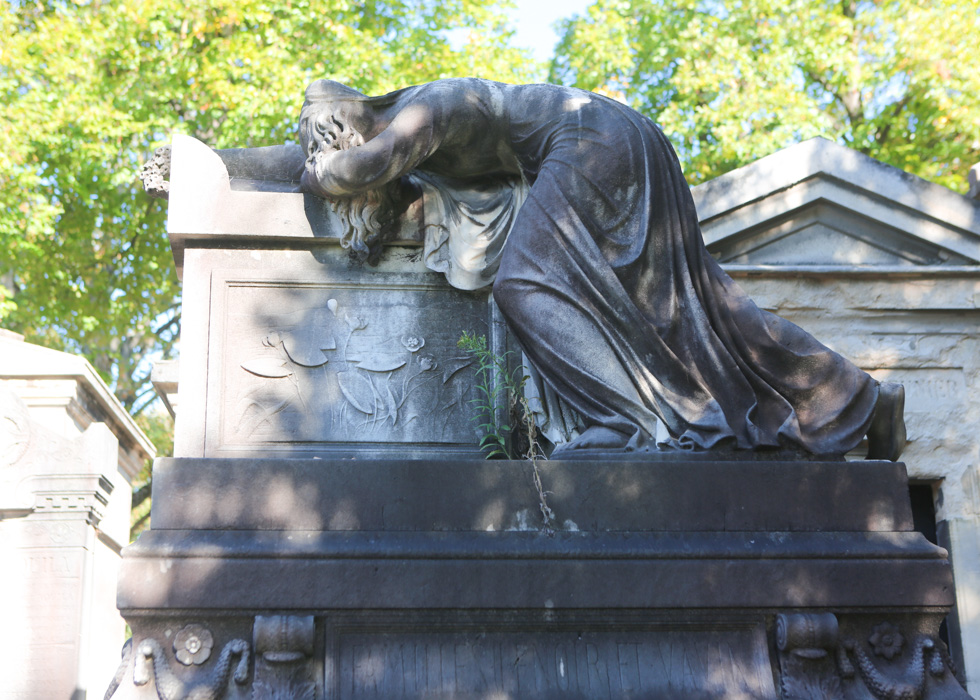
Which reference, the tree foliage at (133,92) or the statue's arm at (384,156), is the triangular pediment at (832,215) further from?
the tree foliage at (133,92)

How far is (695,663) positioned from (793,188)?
5772 millimetres

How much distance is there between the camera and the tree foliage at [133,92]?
1412 cm

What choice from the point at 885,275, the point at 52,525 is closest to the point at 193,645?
the point at 52,525

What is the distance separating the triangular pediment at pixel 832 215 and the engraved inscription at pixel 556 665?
5.28 metres

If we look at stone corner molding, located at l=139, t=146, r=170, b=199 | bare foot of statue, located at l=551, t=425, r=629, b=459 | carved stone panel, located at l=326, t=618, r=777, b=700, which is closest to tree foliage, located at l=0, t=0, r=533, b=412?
stone corner molding, located at l=139, t=146, r=170, b=199

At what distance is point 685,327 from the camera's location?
4.49 metres

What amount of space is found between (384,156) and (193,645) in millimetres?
2085

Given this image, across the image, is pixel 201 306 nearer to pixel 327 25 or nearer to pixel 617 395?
pixel 617 395

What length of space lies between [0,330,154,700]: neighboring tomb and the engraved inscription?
608 cm

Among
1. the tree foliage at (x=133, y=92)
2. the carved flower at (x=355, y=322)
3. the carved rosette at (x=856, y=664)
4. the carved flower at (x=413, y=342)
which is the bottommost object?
the carved rosette at (x=856, y=664)

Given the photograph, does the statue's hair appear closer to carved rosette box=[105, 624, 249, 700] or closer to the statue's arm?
the statue's arm

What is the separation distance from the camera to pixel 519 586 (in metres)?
3.74

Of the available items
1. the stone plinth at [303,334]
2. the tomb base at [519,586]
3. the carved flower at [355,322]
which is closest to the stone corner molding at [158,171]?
the stone plinth at [303,334]

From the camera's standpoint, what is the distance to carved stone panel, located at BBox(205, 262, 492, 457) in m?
4.50
